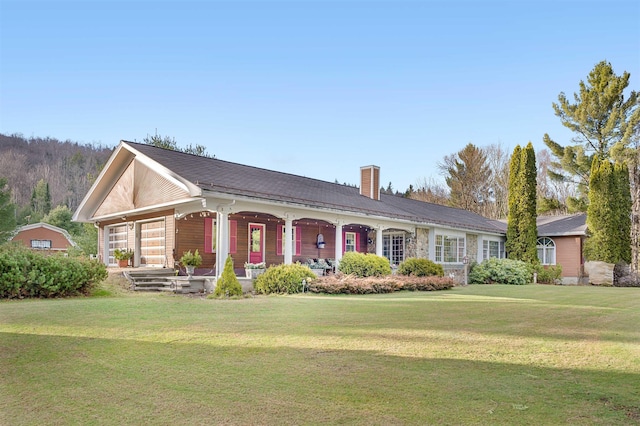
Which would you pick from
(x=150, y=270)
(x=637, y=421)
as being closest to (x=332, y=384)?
(x=637, y=421)

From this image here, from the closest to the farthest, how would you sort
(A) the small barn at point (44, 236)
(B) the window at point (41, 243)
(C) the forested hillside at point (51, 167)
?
(C) the forested hillside at point (51, 167) → (A) the small barn at point (44, 236) → (B) the window at point (41, 243)

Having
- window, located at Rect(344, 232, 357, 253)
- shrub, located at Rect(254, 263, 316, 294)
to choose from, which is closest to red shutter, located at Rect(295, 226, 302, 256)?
window, located at Rect(344, 232, 357, 253)

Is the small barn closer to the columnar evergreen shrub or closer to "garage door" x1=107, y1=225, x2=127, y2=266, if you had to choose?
"garage door" x1=107, y1=225, x2=127, y2=266

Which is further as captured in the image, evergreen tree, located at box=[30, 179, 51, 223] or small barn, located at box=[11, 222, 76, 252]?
small barn, located at box=[11, 222, 76, 252]

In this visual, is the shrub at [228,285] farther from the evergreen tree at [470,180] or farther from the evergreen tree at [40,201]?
the evergreen tree at [470,180]

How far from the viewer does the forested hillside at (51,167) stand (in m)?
29.3

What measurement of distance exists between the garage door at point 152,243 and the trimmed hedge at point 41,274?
5.23 metres

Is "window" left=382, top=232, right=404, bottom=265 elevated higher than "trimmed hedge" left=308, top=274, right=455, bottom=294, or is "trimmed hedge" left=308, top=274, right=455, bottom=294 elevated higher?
"window" left=382, top=232, right=404, bottom=265

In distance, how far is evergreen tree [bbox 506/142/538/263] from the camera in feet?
83.9

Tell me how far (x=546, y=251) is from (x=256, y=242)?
19030mm

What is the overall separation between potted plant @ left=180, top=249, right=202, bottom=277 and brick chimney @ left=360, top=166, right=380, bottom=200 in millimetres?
10987

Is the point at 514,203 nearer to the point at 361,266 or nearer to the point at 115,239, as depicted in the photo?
the point at 361,266

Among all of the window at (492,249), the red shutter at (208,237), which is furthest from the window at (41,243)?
the window at (492,249)

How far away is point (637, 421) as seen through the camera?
357cm
